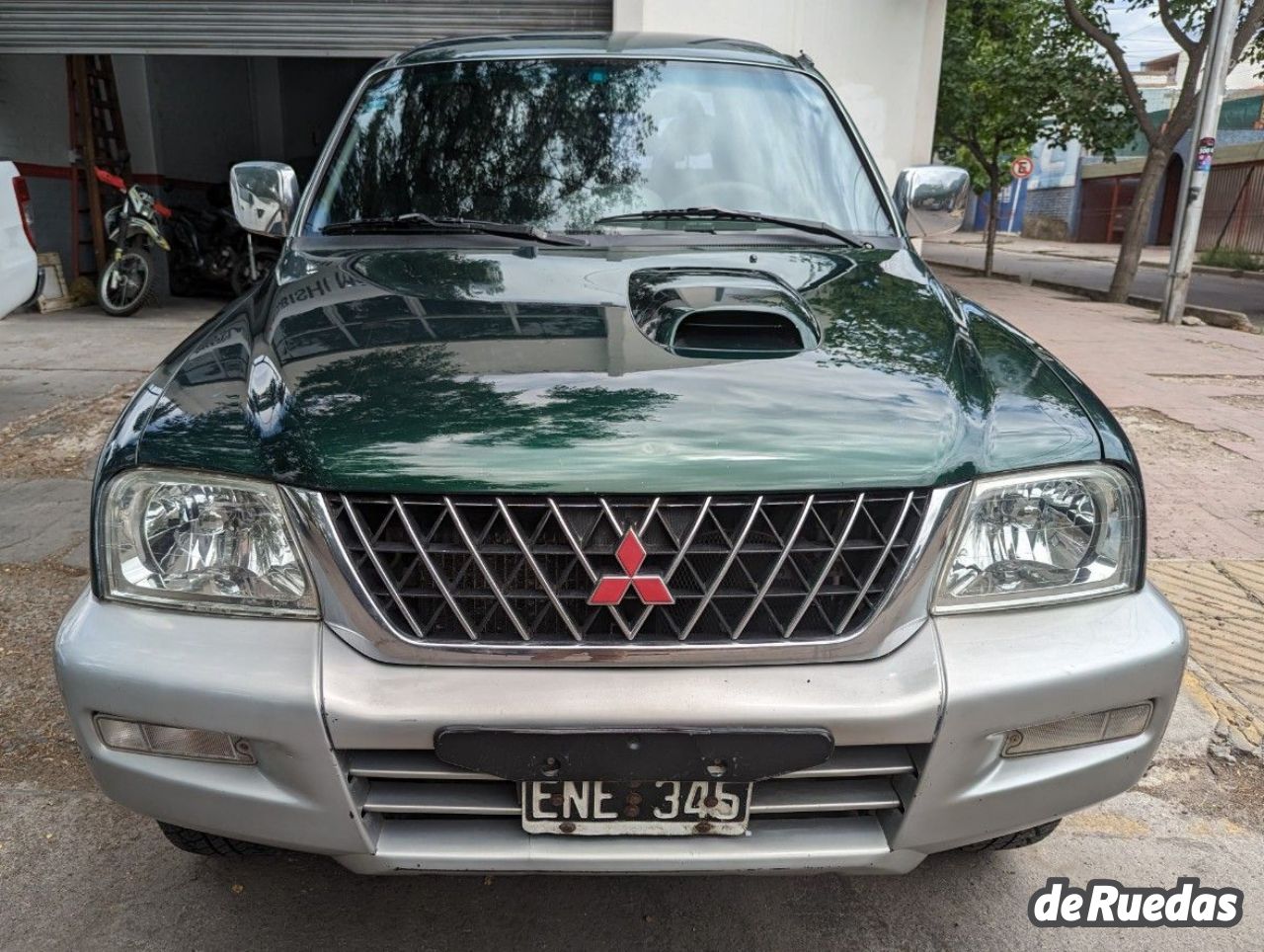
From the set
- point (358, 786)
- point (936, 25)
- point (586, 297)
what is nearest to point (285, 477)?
point (358, 786)

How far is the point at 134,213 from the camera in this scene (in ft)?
31.3

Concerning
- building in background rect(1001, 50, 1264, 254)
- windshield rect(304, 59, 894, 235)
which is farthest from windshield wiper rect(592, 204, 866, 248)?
building in background rect(1001, 50, 1264, 254)

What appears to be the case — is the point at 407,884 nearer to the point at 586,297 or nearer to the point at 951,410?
the point at 586,297

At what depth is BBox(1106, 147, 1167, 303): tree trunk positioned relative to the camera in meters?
13.8

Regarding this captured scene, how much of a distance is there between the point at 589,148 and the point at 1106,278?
67.4 ft

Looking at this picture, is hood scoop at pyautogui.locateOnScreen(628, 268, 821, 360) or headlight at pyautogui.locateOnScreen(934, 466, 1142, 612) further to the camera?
hood scoop at pyautogui.locateOnScreen(628, 268, 821, 360)

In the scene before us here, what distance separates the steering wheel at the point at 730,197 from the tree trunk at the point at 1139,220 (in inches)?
506

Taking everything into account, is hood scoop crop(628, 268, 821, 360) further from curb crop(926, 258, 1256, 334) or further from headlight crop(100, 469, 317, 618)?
curb crop(926, 258, 1256, 334)

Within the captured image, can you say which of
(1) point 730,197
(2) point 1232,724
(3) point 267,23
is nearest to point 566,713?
(1) point 730,197

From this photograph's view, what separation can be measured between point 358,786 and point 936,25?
899cm

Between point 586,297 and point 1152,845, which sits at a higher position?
point 586,297

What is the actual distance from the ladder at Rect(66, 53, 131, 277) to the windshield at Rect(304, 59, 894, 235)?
8686 mm

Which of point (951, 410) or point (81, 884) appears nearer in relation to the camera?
point (951, 410)

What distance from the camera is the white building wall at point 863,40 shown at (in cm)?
860
